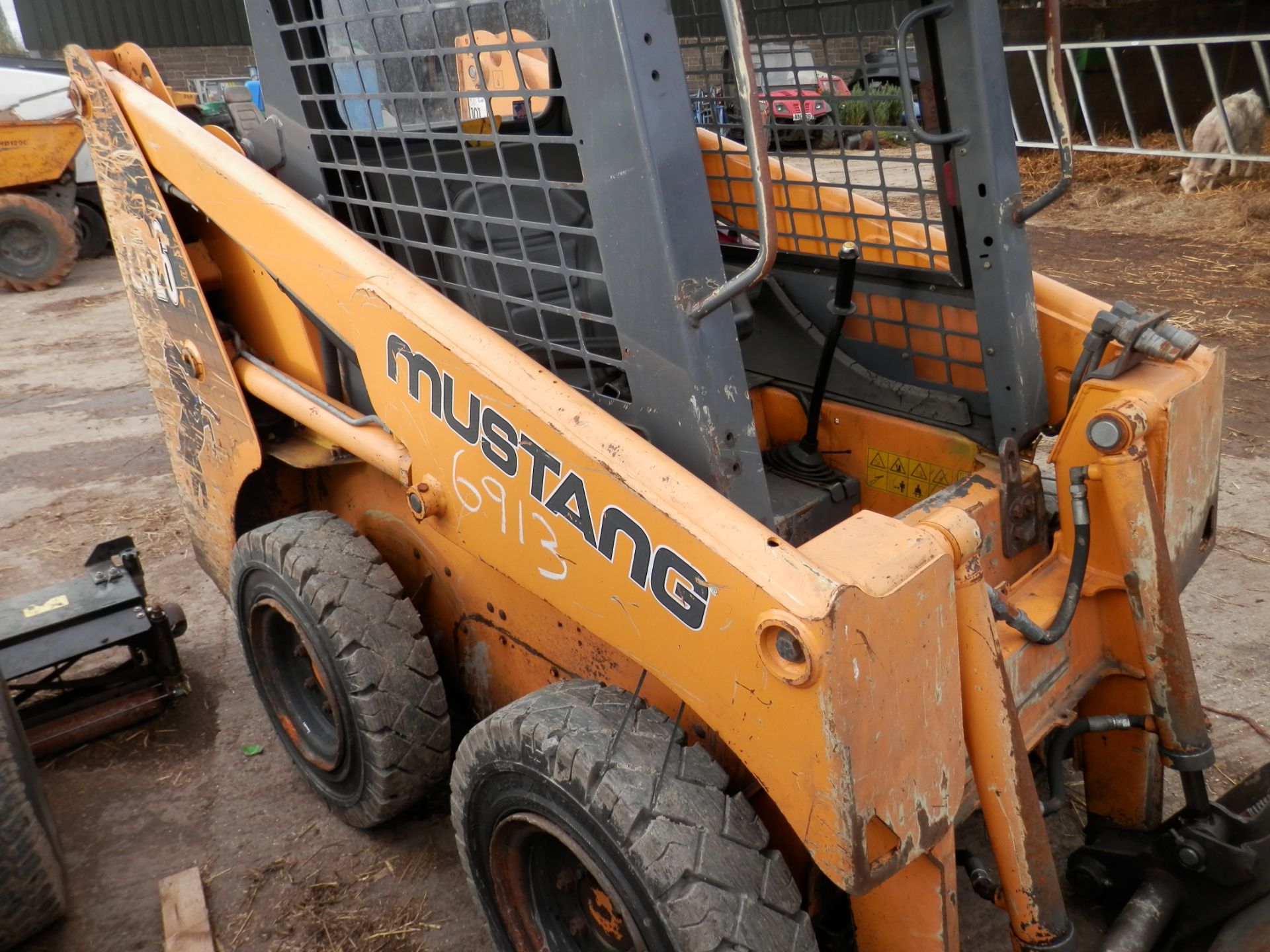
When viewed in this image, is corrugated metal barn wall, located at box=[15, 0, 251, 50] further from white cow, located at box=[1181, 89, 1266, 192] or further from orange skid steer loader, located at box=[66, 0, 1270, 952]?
orange skid steer loader, located at box=[66, 0, 1270, 952]

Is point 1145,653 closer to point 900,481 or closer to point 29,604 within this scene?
point 900,481

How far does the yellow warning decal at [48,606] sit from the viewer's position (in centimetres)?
320

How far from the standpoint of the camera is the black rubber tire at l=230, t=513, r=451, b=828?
247cm

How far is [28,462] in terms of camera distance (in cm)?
591

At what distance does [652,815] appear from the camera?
170cm

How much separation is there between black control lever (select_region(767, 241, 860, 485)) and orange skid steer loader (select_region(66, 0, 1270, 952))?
0.01 m

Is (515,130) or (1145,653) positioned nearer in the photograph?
(1145,653)

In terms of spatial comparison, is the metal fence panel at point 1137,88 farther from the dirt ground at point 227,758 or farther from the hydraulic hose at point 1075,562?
the hydraulic hose at point 1075,562

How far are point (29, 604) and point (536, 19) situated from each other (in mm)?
2343

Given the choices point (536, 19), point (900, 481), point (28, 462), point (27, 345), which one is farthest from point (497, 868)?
point (27, 345)

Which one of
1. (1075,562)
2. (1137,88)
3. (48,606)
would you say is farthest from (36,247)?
(1137,88)

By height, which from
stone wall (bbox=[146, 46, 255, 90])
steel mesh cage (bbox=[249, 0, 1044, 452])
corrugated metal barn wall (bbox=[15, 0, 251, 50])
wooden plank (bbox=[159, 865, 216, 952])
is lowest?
wooden plank (bbox=[159, 865, 216, 952])

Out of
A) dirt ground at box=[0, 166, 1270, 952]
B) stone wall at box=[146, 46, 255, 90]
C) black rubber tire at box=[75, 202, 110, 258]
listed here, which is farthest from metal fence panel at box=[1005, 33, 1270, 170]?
stone wall at box=[146, 46, 255, 90]

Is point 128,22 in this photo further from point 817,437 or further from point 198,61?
point 817,437
